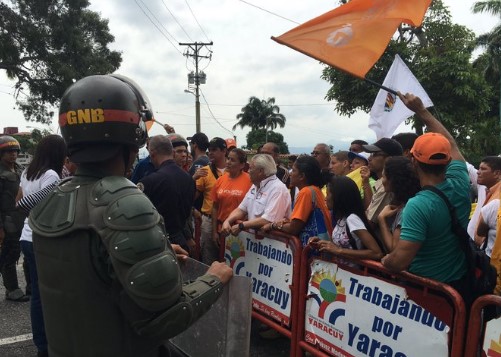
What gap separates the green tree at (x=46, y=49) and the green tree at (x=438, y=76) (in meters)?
14.8

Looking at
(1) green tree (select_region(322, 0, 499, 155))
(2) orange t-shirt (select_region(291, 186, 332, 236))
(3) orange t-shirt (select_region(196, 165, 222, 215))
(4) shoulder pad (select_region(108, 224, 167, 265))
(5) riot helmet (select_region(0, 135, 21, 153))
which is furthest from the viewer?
(1) green tree (select_region(322, 0, 499, 155))

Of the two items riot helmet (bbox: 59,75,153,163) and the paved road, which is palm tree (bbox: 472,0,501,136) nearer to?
the paved road

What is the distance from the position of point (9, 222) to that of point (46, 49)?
82.3 ft

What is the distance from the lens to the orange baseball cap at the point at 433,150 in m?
2.65

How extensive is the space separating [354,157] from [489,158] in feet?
4.67

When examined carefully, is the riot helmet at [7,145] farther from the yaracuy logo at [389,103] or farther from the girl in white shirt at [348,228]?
the yaracuy logo at [389,103]

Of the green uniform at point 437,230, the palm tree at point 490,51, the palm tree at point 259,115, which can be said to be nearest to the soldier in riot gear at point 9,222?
the green uniform at point 437,230

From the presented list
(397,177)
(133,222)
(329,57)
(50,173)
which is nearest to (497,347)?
(397,177)

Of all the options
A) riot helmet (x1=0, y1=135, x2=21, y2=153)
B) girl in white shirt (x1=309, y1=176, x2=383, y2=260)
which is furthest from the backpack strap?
riot helmet (x1=0, y1=135, x2=21, y2=153)

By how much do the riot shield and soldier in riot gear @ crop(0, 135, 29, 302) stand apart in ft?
10.7

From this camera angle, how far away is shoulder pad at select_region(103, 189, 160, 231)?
4.93ft

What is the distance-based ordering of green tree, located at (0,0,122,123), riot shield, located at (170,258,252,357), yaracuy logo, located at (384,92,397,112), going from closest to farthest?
riot shield, located at (170,258,252,357)
yaracuy logo, located at (384,92,397,112)
green tree, located at (0,0,122,123)

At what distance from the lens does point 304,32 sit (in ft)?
13.6

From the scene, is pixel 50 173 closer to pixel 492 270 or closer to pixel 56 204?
pixel 56 204
